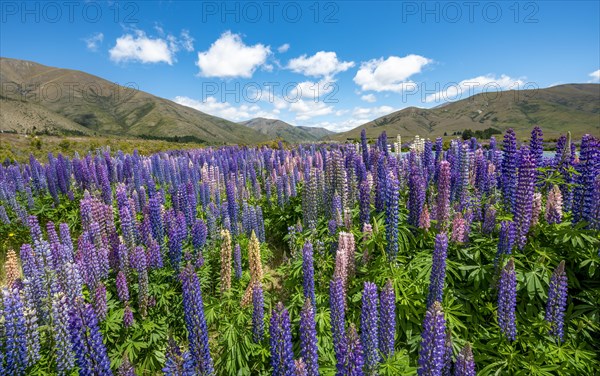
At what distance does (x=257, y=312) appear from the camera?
480cm

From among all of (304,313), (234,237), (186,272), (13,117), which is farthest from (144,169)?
(13,117)

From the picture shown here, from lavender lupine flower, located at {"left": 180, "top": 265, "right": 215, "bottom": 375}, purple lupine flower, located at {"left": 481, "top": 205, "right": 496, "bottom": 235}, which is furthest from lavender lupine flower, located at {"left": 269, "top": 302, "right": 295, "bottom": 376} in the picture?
purple lupine flower, located at {"left": 481, "top": 205, "right": 496, "bottom": 235}

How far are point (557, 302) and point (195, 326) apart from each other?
196 inches

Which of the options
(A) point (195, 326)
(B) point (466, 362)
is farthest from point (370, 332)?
(A) point (195, 326)

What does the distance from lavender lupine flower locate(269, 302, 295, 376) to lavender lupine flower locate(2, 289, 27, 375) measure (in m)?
3.77

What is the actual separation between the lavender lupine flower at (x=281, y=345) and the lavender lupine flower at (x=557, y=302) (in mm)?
3641

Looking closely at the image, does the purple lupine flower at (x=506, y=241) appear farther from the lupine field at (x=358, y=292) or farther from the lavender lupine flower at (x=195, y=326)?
the lavender lupine flower at (x=195, y=326)

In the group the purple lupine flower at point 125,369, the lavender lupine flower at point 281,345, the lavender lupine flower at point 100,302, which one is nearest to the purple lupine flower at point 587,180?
the lavender lupine flower at point 281,345

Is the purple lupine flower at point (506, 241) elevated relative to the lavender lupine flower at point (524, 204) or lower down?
lower down

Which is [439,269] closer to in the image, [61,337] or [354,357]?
[354,357]

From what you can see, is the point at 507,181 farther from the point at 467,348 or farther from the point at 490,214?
the point at 467,348

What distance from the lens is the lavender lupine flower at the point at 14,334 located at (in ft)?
13.6

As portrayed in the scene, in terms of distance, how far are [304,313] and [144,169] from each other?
1561 centimetres

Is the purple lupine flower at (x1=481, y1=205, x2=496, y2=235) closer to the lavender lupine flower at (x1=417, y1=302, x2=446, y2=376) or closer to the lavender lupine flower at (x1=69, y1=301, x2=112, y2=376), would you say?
the lavender lupine flower at (x1=417, y1=302, x2=446, y2=376)
